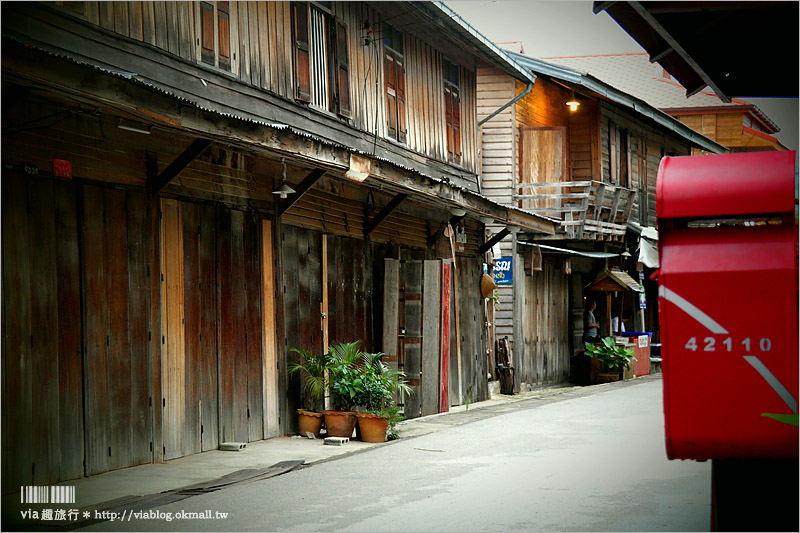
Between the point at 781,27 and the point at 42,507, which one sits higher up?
the point at 781,27

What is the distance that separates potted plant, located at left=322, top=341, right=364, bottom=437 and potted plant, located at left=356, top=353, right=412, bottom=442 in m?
0.10

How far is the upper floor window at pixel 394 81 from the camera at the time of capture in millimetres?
15570

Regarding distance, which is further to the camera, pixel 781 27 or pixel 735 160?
pixel 781 27

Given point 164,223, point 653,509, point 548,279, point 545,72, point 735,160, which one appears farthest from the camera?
point 548,279

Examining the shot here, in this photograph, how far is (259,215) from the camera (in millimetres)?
11961

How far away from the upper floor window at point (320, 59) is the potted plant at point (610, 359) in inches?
469

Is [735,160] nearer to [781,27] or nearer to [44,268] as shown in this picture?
[781,27]

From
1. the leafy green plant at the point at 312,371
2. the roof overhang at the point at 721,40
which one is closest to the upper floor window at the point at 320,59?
the leafy green plant at the point at 312,371

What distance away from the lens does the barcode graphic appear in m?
7.74

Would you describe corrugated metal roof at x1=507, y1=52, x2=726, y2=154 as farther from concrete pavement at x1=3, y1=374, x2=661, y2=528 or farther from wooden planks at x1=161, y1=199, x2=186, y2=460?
Answer: wooden planks at x1=161, y1=199, x2=186, y2=460

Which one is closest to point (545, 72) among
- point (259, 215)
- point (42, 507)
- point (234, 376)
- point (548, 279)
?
point (548, 279)

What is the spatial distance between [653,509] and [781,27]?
454 cm

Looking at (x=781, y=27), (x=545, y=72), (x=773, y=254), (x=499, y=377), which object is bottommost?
(x=499, y=377)

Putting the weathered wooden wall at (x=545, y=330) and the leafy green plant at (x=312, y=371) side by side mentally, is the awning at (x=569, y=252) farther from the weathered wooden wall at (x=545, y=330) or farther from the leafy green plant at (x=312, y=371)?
the leafy green plant at (x=312, y=371)
